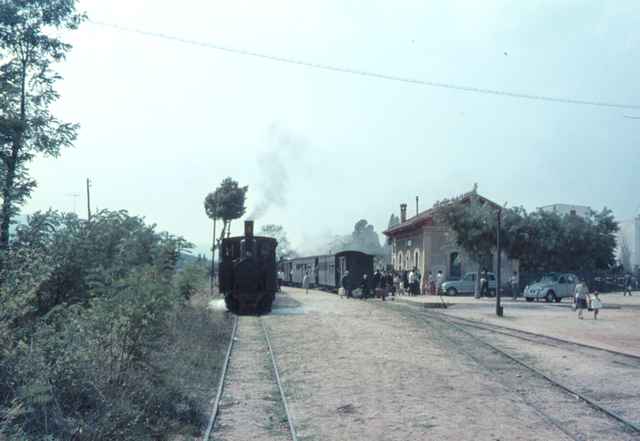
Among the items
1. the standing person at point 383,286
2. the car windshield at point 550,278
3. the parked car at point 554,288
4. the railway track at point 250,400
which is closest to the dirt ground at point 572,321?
the standing person at point 383,286

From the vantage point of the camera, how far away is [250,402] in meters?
10.1

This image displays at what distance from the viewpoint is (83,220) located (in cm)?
1052

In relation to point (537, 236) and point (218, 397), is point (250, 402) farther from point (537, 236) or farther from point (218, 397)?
point (537, 236)

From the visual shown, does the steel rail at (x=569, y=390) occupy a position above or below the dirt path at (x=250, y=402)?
above

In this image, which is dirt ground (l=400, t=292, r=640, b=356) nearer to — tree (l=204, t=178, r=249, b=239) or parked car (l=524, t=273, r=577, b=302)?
parked car (l=524, t=273, r=577, b=302)

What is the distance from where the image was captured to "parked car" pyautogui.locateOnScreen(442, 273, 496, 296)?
43.5 meters

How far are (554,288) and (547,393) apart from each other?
86.7ft

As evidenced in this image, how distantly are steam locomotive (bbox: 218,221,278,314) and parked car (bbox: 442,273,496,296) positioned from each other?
65.9 feet

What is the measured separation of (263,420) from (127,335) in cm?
223

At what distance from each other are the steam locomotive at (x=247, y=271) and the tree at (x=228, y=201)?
18.0 metres

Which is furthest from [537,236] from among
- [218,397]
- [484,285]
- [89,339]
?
[89,339]

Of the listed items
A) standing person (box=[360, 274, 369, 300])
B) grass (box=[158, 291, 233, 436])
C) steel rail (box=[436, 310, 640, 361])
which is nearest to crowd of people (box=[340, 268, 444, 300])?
standing person (box=[360, 274, 369, 300])

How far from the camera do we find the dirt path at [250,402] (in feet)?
27.1

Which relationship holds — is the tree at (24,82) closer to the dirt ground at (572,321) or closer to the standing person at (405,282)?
the dirt ground at (572,321)
